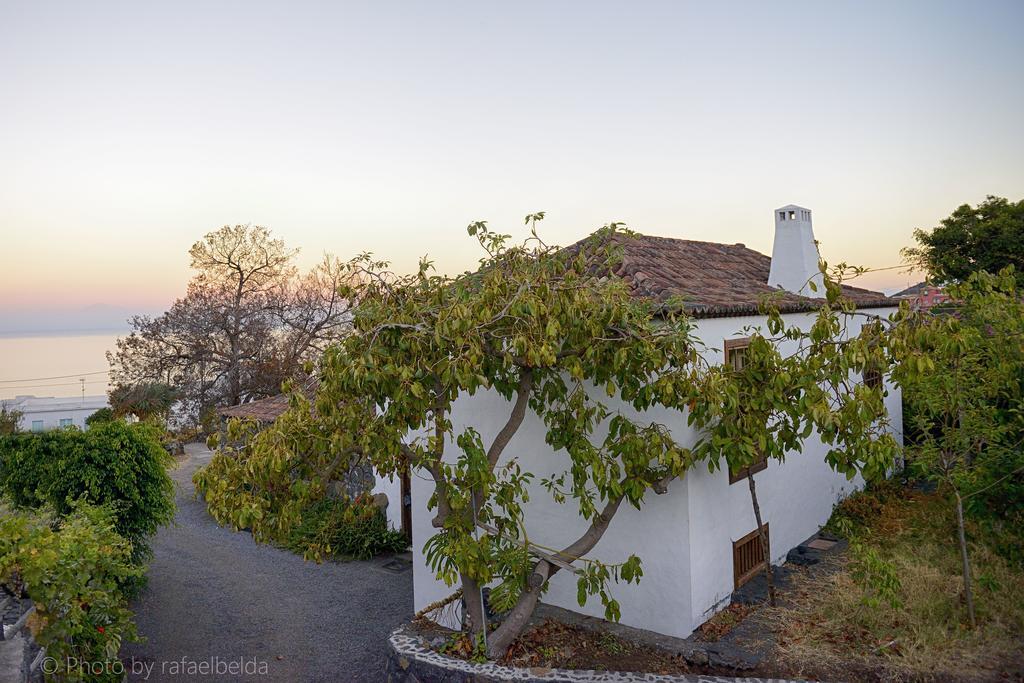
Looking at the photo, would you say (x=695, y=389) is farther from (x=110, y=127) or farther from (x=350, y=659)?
(x=110, y=127)

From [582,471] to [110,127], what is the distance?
38.0 ft

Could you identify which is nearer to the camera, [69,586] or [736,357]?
[69,586]

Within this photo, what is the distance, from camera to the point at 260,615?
34.4 feet

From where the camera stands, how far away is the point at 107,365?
90.4 ft

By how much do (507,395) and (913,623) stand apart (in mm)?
5069

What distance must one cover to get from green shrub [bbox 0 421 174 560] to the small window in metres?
9.06

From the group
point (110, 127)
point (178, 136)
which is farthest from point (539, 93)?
point (110, 127)

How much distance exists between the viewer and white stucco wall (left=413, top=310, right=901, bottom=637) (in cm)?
761

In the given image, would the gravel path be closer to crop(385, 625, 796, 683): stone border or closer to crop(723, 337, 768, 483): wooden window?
crop(385, 625, 796, 683): stone border

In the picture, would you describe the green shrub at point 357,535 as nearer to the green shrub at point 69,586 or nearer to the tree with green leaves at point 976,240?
the green shrub at point 69,586

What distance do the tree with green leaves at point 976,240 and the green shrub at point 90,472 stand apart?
22.3 meters

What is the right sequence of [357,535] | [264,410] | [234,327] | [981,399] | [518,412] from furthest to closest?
[234,327], [264,410], [357,535], [981,399], [518,412]

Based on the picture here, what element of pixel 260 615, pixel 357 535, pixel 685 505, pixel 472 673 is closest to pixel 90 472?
pixel 260 615

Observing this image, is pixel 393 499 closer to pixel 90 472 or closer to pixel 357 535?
pixel 357 535
